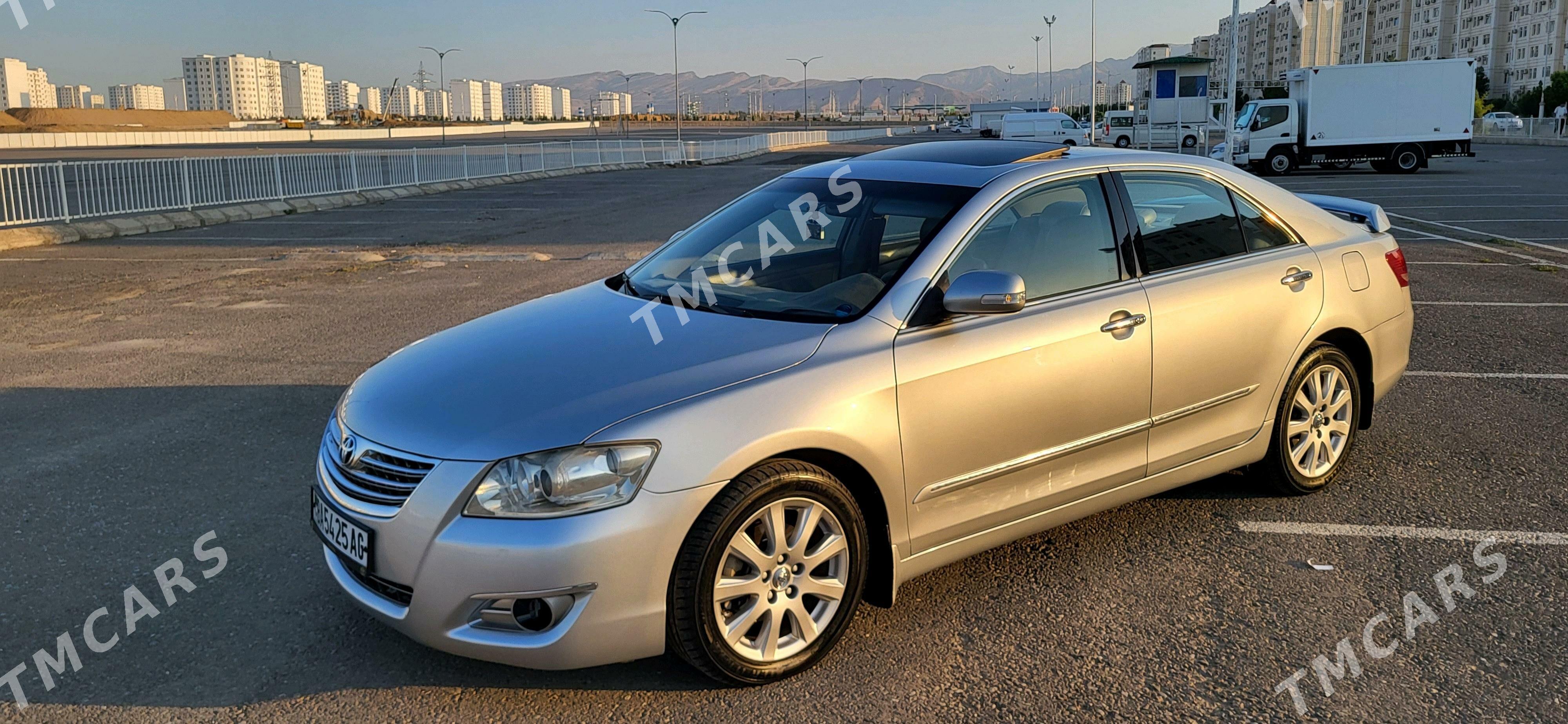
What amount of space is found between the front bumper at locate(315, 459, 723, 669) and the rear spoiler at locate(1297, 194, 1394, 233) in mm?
3656

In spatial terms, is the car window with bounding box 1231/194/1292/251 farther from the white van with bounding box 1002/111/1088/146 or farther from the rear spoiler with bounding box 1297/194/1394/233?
the white van with bounding box 1002/111/1088/146

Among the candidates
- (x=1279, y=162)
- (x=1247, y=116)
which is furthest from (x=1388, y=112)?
(x=1247, y=116)

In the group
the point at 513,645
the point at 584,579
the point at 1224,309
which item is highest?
the point at 1224,309

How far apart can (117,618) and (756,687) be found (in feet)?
7.00

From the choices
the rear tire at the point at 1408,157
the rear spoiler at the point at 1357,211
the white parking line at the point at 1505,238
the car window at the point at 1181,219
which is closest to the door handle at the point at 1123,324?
the car window at the point at 1181,219

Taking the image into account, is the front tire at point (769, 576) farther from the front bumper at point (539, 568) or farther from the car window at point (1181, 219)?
the car window at point (1181, 219)

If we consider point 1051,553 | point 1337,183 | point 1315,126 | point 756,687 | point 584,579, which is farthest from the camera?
point 1315,126

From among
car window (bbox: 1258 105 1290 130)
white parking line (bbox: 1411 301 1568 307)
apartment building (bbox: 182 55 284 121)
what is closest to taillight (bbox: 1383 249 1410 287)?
white parking line (bbox: 1411 301 1568 307)

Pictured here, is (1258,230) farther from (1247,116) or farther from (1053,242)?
(1247,116)

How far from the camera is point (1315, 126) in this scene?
33.1m

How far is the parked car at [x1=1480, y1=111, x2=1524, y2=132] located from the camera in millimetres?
66750

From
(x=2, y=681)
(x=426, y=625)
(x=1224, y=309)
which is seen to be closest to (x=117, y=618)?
(x=2, y=681)

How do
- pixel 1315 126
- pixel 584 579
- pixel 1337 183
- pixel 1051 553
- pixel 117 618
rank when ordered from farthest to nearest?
pixel 1315 126, pixel 1337 183, pixel 1051 553, pixel 117 618, pixel 584 579

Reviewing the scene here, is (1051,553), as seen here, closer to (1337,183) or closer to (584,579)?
(584,579)
